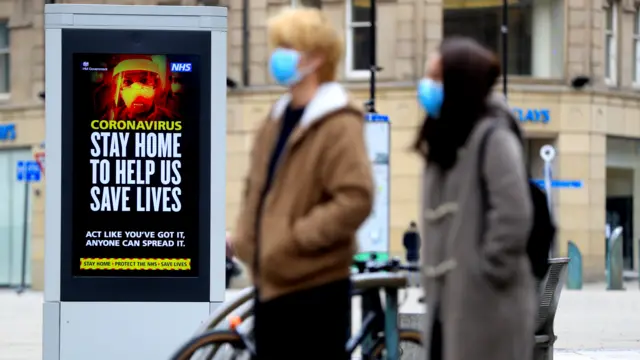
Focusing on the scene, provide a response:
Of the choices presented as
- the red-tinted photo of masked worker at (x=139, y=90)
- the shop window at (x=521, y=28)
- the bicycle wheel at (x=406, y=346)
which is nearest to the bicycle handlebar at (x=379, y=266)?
the bicycle wheel at (x=406, y=346)

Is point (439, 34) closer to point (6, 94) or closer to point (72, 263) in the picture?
point (6, 94)

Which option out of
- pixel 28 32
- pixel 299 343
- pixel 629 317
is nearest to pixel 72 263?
pixel 299 343

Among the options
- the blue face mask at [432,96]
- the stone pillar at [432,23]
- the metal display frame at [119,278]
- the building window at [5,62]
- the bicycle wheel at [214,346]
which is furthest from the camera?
the building window at [5,62]

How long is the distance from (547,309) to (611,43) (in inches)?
1076

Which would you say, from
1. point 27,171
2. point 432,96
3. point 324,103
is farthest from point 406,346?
point 27,171

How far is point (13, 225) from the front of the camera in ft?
111

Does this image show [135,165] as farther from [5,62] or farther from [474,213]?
[5,62]

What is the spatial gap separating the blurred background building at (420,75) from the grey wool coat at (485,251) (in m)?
27.3

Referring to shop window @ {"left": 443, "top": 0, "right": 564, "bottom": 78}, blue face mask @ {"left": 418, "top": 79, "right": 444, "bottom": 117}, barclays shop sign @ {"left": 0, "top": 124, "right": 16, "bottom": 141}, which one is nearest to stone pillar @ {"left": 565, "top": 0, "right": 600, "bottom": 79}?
shop window @ {"left": 443, "top": 0, "right": 564, "bottom": 78}

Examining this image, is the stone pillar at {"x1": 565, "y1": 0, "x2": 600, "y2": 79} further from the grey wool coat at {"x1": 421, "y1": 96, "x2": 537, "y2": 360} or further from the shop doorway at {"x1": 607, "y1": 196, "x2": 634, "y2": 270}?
the grey wool coat at {"x1": 421, "y1": 96, "x2": 537, "y2": 360}

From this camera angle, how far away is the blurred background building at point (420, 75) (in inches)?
1264

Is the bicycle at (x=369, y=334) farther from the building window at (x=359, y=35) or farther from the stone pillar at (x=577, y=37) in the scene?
the stone pillar at (x=577, y=37)

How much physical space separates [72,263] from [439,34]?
79.8 ft

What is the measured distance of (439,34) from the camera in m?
32.3
